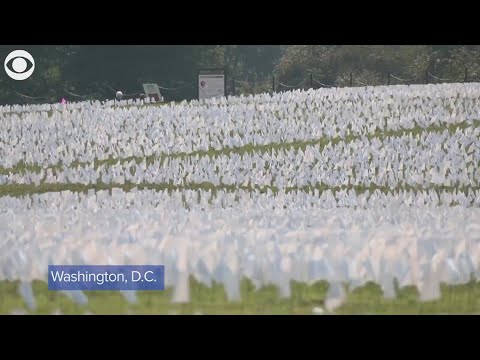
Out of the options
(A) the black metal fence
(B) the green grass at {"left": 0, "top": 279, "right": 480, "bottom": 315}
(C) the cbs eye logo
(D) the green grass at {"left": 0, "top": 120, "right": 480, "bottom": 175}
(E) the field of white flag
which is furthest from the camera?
(D) the green grass at {"left": 0, "top": 120, "right": 480, "bottom": 175}

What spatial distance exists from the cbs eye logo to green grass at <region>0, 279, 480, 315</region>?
236 centimetres

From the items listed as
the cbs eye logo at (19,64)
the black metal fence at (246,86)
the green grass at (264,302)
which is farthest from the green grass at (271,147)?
the green grass at (264,302)

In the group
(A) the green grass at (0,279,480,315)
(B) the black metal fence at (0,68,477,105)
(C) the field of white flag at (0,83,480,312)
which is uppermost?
(B) the black metal fence at (0,68,477,105)

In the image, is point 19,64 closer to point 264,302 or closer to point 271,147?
point 264,302

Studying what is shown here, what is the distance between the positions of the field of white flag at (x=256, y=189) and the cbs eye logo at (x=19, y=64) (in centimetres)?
120

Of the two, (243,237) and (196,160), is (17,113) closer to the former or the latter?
(196,160)

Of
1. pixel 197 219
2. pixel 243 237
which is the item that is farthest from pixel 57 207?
pixel 243 237

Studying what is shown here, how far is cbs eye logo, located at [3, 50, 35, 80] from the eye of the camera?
849cm

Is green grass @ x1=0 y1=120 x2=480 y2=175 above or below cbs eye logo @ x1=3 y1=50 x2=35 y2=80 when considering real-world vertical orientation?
below

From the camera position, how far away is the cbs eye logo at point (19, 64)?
8.49m

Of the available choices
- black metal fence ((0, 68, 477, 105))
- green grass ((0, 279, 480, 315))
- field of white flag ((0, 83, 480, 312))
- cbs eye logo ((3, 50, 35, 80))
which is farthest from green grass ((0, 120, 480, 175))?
green grass ((0, 279, 480, 315))

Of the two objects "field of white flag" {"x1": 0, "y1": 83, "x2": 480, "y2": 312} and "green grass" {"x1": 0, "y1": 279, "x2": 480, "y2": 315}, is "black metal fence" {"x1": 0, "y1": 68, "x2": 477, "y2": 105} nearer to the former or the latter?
"field of white flag" {"x1": 0, "y1": 83, "x2": 480, "y2": 312}

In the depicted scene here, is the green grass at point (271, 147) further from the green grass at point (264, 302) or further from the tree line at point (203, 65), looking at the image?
the green grass at point (264, 302)

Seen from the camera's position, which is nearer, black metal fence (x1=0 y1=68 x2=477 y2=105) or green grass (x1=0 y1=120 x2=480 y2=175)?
black metal fence (x1=0 y1=68 x2=477 y2=105)
